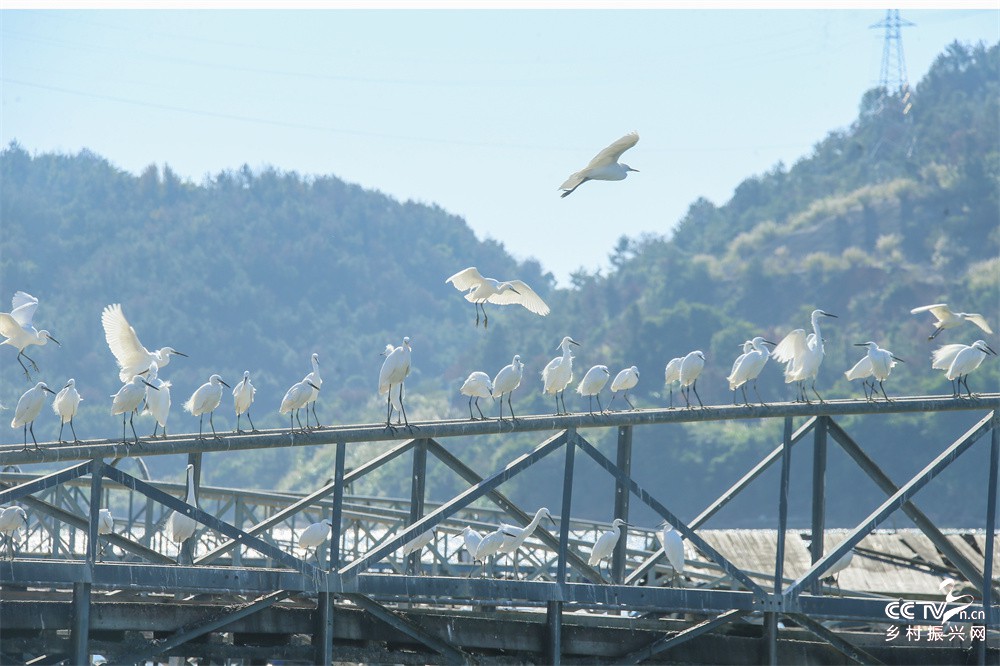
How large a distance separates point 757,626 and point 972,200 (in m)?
93.8

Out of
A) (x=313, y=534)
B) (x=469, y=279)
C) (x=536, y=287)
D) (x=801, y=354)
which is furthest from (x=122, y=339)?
(x=536, y=287)

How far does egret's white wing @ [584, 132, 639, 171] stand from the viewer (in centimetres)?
1861

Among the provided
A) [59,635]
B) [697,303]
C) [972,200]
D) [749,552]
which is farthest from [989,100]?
[59,635]

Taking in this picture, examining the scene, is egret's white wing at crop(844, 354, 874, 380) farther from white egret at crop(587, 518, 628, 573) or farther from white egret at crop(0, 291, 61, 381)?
white egret at crop(0, 291, 61, 381)

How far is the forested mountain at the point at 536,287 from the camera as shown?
292ft

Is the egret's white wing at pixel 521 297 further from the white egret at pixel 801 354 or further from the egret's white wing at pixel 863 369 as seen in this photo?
the egret's white wing at pixel 863 369

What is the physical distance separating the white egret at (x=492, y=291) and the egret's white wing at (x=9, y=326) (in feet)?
17.1

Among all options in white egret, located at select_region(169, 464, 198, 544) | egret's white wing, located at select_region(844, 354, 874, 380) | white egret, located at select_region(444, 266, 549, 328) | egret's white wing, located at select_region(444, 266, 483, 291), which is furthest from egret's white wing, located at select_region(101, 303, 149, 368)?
egret's white wing, located at select_region(844, 354, 874, 380)

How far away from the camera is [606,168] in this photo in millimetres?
19125

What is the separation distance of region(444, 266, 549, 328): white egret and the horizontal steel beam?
11.2 feet

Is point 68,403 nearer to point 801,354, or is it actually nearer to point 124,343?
point 124,343

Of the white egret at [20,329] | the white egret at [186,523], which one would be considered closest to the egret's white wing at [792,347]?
the white egret at [186,523]

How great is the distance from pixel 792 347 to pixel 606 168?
144 inches

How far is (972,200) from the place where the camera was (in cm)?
10719
